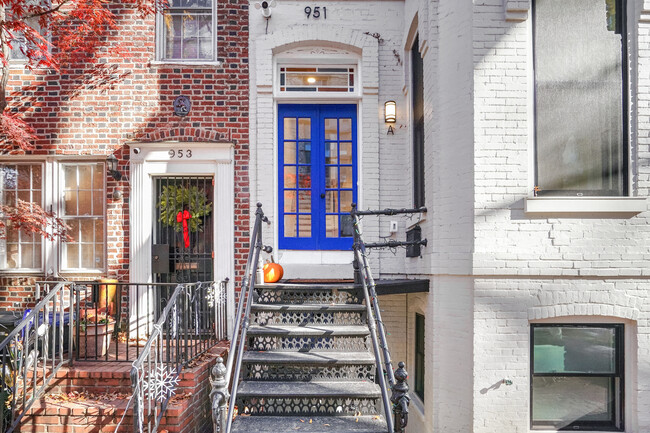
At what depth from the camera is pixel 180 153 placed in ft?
24.5

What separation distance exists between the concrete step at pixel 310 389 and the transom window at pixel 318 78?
4.52 metres

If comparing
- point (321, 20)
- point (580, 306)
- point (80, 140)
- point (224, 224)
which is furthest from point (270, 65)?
point (580, 306)

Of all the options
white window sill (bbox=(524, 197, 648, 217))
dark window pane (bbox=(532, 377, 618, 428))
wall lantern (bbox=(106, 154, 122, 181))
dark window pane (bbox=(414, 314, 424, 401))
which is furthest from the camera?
wall lantern (bbox=(106, 154, 122, 181))

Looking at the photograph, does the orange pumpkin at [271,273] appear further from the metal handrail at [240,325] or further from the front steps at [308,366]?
the front steps at [308,366]

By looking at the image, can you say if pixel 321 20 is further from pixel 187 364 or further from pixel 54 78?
pixel 187 364

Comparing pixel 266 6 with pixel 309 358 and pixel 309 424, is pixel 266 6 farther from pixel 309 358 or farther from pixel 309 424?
pixel 309 424

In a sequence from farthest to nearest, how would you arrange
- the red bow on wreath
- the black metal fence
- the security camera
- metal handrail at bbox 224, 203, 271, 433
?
the red bow on wreath, the security camera, the black metal fence, metal handrail at bbox 224, 203, 271, 433

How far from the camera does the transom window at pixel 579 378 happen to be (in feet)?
17.6

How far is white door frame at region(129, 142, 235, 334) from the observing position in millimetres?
7348

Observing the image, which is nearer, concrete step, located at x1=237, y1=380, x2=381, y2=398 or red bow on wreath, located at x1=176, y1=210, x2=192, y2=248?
concrete step, located at x1=237, y1=380, x2=381, y2=398

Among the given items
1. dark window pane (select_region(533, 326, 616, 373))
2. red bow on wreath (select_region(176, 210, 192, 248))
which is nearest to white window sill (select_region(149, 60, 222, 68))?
red bow on wreath (select_region(176, 210, 192, 248))

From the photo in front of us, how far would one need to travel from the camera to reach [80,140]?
7457mm

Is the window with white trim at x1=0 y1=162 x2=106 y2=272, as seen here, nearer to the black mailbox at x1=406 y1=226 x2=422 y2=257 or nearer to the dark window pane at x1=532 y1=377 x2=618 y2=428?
the black mailbox at x1=406 y1=226 x2=422 y2=257

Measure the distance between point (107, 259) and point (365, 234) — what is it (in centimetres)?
384
